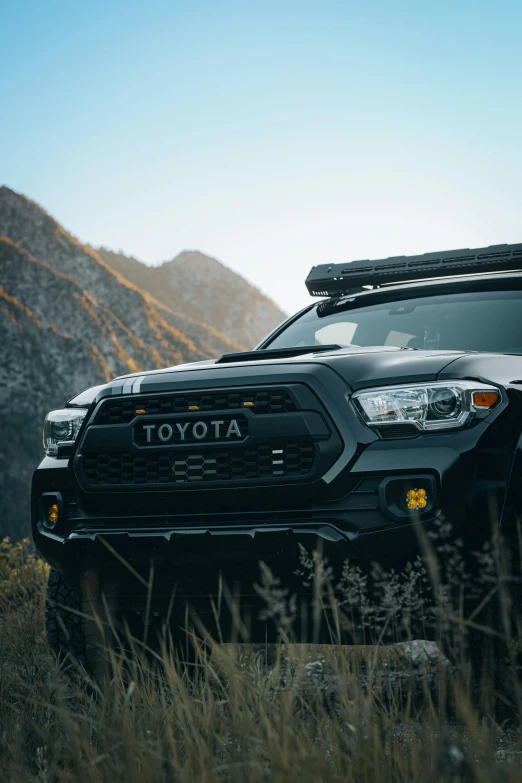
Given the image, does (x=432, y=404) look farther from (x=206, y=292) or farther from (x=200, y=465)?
(x=206, y=292)

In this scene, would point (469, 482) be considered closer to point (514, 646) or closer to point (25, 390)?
point (514, 646)

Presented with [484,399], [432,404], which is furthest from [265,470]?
[484,399]

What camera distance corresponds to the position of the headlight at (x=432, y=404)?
9.79ft

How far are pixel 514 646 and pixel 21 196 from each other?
36.0m

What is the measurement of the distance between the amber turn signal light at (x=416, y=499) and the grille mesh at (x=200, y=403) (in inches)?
20.3

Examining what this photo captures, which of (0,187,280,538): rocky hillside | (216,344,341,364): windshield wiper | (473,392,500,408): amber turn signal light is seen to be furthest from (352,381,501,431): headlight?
(0,187,280,538): rocky hillside

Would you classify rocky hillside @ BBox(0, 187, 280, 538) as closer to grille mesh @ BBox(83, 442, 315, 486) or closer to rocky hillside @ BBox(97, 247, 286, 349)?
grille mesh @ BBox(83, 442, 315, 486)

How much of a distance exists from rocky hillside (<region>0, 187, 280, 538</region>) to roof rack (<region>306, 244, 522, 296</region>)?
15.9 meters

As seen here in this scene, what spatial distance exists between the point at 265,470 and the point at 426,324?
186 centimetres

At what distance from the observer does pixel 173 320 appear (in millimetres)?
41750

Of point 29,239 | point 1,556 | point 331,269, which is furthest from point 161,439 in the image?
point 29,239

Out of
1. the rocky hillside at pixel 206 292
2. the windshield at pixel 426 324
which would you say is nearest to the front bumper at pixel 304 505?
the windshield at pixel 426 324

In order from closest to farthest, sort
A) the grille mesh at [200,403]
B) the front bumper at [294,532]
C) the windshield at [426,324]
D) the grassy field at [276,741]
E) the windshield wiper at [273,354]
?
the grassy field at [276,741]
the front bumper at [294,532]
the grille mesh at [200,403]
the windshield wiper at [273,354]
the windshield at [426,324]

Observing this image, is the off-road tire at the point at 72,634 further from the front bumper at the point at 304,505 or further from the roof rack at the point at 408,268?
the roof rack at the point at 408,268
